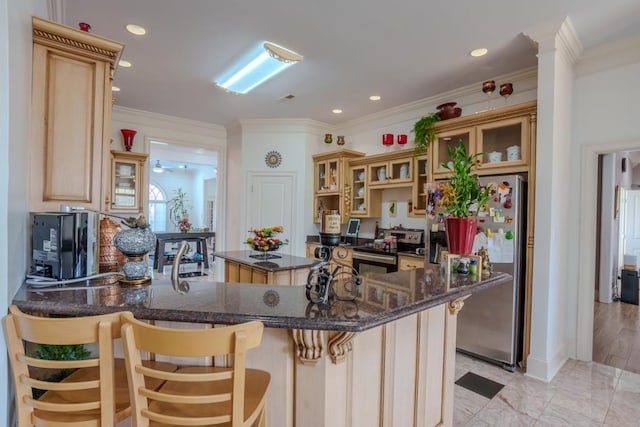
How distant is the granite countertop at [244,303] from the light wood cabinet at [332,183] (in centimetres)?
324

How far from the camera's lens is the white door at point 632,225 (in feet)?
18.7

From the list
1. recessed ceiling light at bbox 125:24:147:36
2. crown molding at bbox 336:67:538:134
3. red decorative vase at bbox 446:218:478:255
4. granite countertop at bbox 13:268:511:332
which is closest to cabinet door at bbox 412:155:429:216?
crown molding at bbox 336:67:538:134

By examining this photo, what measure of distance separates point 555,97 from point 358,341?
102 inches

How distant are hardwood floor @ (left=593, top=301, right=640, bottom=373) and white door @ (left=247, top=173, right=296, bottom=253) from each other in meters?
3.89

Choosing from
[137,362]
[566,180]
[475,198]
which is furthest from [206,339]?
[566,180]

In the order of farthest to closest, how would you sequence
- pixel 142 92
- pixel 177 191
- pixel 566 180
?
1. pixel 177 191
2. pixel 142 92
3. pixel 566 180

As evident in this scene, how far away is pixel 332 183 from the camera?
194 inches

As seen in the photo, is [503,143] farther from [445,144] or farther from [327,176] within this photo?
[327,176]

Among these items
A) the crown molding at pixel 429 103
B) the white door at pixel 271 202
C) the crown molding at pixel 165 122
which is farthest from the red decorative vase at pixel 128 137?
the crown molding at pixel 429 103

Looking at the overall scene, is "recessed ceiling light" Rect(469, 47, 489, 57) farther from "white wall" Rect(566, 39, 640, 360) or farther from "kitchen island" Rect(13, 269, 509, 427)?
"kitchen island" Rect(13, 269, 509, 427)

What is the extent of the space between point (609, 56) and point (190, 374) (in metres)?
3.87

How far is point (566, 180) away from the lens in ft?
9.55

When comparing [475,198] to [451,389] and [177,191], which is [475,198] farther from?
[177,191]

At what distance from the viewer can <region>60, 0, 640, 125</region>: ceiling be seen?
2332 millimetres
